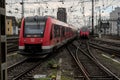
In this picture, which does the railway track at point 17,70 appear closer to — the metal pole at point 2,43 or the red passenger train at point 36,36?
the red passenger train at point 36,36

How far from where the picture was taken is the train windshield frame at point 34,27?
16.8m

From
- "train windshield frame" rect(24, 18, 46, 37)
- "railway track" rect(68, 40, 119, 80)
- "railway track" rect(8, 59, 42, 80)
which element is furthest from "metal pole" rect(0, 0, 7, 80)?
"train windshield frame" rect(24, 18, 46, 37)

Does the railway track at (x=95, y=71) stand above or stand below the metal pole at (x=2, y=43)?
below

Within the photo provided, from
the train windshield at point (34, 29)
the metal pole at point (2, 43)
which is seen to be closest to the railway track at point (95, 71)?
the train windshield at point (34, 29)

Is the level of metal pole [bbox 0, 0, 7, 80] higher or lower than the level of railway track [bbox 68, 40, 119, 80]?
higher

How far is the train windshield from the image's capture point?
1677 cm

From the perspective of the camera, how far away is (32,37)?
16.6 meters

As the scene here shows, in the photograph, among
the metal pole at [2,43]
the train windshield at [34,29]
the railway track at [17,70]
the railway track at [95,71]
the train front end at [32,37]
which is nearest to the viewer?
the metal pole at [2,43]

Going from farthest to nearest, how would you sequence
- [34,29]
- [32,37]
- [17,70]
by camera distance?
[34,29], [32,37], [17,70]

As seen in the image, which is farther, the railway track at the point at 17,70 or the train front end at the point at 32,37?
the train front end at the point at 32,37

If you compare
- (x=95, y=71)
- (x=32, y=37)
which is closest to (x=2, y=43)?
(x=95, y=71)

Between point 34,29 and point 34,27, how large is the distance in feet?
0.46

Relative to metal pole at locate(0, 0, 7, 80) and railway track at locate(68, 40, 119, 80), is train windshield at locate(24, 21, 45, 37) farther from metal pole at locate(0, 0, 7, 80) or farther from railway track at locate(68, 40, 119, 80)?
metal pole at locate(0, 0, 7, 80)

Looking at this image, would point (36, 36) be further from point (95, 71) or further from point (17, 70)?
point (95, 71)
